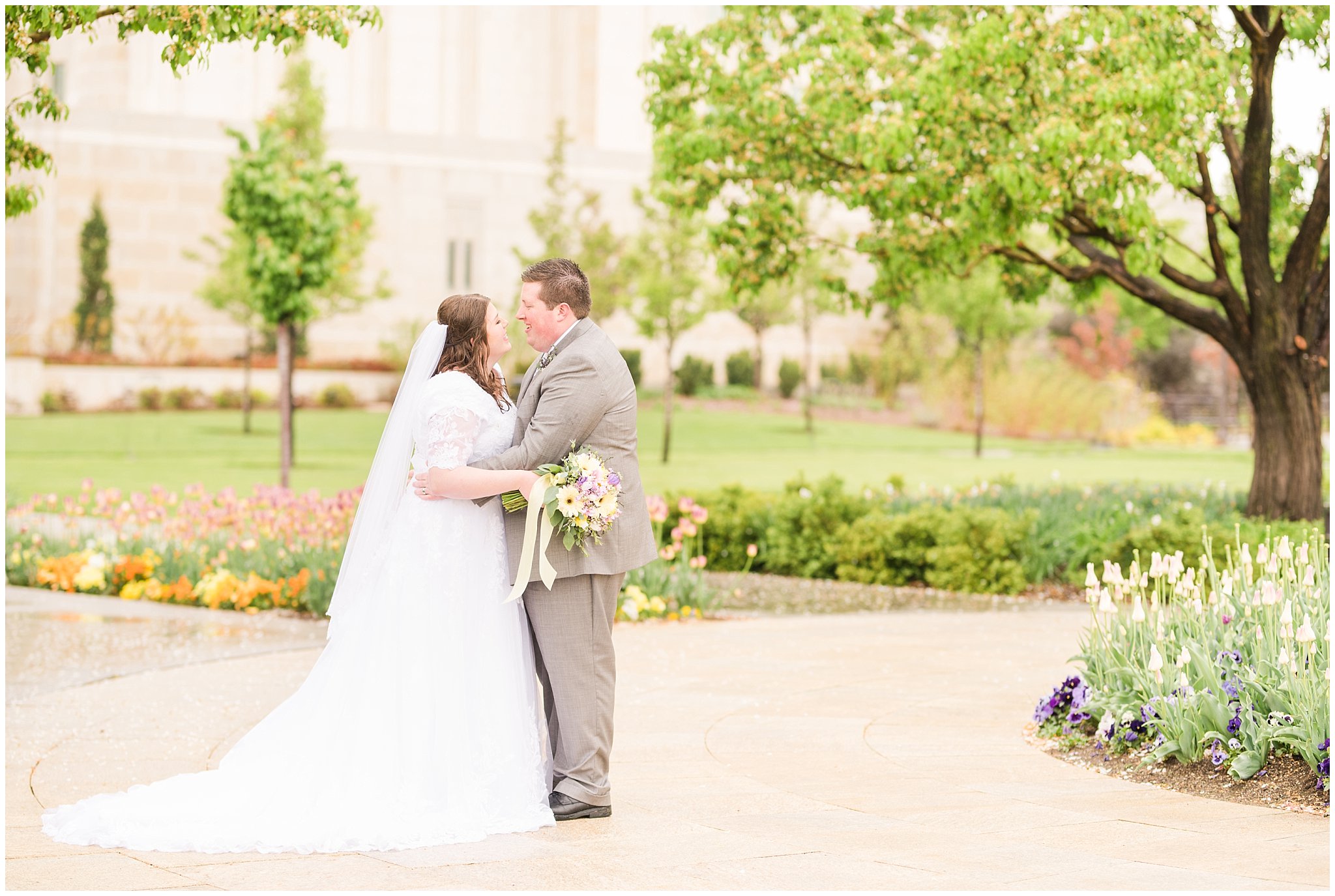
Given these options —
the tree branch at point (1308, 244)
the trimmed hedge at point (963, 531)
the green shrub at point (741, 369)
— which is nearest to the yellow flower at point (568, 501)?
the trimmed hedge at point (963, 531)

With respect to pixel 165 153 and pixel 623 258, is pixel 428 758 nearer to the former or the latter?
pixel 623 258

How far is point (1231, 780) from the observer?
5.26 metres

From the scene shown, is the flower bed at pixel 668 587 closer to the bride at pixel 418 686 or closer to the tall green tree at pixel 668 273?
the bride at pixel 418 686

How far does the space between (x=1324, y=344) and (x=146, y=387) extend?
22.6m

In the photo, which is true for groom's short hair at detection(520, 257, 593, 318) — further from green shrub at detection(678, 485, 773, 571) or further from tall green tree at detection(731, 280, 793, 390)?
tall green tree at detection(731, 280, 793, 390)

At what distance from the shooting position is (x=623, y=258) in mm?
26250

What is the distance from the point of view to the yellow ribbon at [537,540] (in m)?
4.81

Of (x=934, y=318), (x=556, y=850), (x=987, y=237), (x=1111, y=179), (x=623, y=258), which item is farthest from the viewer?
(x=934, y=318)

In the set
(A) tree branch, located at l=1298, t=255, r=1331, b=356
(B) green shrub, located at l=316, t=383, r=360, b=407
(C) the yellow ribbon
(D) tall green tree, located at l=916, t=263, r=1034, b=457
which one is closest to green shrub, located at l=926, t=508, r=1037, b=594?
(A) tree branch, located at l=1298, t=255, r=1331, b=356

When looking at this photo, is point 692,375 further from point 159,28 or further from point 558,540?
point 558,540

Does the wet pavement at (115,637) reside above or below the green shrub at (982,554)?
below

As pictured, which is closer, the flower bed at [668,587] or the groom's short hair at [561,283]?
the groom's short hair at [561,283]

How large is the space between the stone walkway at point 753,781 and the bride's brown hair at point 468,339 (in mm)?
1613

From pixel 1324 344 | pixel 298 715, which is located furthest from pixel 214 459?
pixel 298 715
